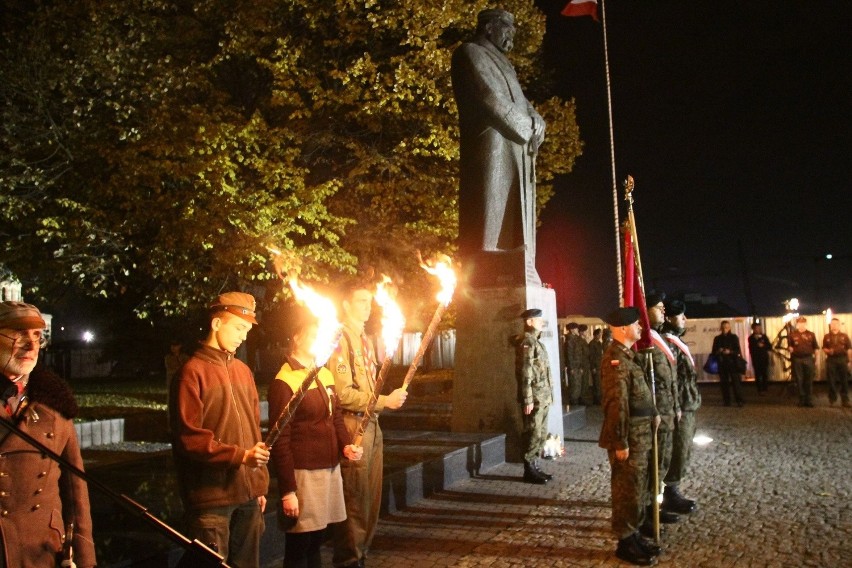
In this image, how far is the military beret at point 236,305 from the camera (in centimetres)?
391

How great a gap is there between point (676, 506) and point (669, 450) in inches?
32.8

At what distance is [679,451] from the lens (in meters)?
6.88

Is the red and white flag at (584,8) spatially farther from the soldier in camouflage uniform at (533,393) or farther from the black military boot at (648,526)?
the black military boot at (648,526)

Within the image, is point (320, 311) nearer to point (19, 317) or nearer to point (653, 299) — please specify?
point (19, 317)

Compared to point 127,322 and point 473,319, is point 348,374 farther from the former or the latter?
point 127,322

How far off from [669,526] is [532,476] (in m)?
2.13

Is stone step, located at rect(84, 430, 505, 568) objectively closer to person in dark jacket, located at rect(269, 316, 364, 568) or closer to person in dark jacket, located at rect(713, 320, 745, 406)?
person in dark jacket, located at rect(269, 316, 364, 568)

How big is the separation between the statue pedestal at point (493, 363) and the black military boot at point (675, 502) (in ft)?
10.0

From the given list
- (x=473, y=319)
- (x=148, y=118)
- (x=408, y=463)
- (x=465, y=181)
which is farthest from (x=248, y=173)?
(x=408, y=463)

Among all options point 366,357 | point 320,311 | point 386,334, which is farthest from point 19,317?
point 366,357

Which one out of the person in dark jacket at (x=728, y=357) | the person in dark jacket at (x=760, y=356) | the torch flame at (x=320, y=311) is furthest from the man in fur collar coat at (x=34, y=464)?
the person in dark jacket at (x=760, y=356)

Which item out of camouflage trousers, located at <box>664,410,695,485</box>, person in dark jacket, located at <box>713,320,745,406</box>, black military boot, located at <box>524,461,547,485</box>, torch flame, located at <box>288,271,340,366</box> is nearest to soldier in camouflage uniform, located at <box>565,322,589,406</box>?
person in dark jacket, located at <box>713,320,745,406</box>

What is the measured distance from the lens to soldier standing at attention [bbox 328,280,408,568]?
15.7 ft

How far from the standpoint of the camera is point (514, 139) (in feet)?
35.5
